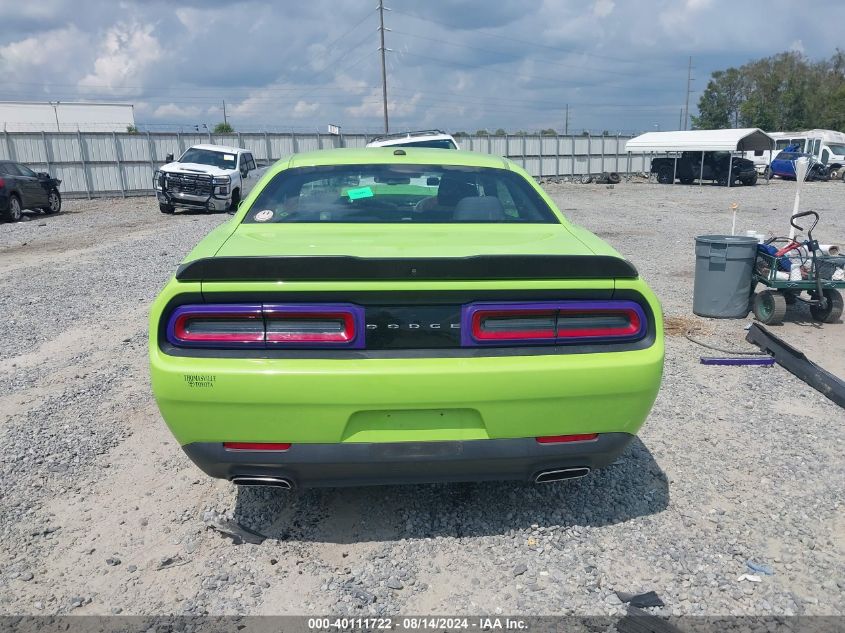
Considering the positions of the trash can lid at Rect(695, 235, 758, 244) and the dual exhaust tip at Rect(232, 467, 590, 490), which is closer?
the dual exhaust tip at Rect(232, 467, 590, 490)

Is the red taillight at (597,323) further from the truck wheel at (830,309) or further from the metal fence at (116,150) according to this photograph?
the metal fence at (116,150)

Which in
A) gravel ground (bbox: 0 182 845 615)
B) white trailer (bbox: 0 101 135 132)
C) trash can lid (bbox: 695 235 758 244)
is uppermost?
white trailer (bbox: 0 101 135 132)

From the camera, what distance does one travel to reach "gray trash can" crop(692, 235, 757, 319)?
6.88 m

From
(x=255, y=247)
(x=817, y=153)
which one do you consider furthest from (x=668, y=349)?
(x=817, y=153)

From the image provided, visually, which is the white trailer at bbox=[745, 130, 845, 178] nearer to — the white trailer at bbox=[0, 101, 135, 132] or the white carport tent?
the white carport tent

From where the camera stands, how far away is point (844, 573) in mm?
2760

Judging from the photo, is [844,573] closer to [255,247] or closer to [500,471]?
[500,471]

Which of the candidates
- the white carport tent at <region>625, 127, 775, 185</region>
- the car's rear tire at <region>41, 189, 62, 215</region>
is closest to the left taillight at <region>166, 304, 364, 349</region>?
the car's rear tire at <region>41, 189, 62, 215</region>

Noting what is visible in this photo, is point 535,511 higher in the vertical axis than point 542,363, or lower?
lower

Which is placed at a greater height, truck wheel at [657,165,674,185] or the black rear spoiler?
the black rear spoiler

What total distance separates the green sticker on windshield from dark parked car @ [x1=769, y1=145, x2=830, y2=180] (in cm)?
3662

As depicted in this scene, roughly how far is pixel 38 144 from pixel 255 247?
89.0 feet

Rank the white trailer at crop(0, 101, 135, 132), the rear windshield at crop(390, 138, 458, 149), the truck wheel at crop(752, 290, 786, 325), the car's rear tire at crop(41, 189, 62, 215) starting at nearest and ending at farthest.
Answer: the truck wheel at crop(752, 290, 786, 325), the rear windshield at crop(390, 138, 458, 149), the car's rear tire at crop(41, 189, 62, 215), the white trailer at crop(0, 101, 135, 132)

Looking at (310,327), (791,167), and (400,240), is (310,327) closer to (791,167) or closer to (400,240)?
(400,240)
